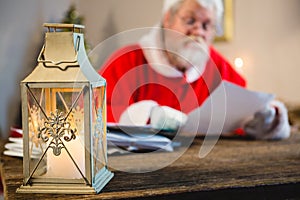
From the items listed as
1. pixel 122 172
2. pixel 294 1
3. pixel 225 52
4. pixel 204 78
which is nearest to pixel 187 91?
pixel 204 78

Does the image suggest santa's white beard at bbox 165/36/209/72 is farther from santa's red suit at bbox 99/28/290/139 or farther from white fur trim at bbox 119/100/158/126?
white fur trim at bbox 119/100/158/126

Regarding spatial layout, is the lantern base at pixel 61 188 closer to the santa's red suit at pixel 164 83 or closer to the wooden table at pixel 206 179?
the wooden table at pixel 206 179

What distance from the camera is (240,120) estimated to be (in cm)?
133

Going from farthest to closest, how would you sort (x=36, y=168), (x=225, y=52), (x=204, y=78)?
(x=225, y=52) < (x=204, y=78) < (x=36, y=168)

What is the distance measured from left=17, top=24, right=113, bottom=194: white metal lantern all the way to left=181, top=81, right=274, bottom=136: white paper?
1.72 ft

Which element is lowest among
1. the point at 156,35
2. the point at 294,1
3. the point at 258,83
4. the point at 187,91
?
the point at 258,83

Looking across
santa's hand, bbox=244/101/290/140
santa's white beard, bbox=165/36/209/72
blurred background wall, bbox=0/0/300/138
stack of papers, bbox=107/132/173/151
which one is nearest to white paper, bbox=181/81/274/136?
santa's hand, bbox=244/101/290/140

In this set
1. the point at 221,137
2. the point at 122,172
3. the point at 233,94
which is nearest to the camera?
the point at 122,172

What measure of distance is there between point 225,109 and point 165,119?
8.8 inches

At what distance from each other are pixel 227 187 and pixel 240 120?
0.60m

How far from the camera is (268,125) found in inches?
51.4

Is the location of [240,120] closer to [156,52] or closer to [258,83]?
[156,52]

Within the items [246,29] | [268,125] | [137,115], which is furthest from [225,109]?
[246,29]

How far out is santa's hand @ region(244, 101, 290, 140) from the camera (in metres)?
1.31
